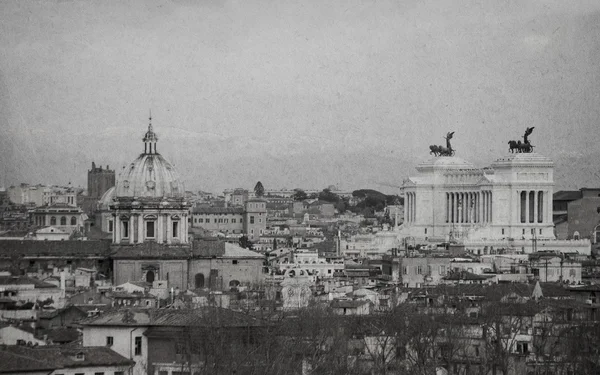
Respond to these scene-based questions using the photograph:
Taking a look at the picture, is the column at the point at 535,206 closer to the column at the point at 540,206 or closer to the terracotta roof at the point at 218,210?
the column at the point at 540,206

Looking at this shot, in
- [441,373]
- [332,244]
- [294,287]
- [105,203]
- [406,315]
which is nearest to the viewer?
[441,373]

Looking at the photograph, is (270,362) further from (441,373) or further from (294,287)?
(294,287)

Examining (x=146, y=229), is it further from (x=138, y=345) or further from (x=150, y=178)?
(x=138, y=345)

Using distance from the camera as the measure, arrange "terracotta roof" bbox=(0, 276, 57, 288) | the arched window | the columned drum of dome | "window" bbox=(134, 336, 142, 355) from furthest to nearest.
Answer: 1. the columned drum of dome
2. the arched window
3. "terracotta roof" bbox=(0, 276, 57, 288)
4. "window" bbox=(134, 336, 142, 355)

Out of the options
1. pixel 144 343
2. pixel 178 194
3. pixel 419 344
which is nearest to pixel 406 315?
pixel 419 344

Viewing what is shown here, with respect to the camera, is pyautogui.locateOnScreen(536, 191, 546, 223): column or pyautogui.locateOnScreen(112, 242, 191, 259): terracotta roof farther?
pyautogui.locateOnScreen(536, 191, 546, 223): column

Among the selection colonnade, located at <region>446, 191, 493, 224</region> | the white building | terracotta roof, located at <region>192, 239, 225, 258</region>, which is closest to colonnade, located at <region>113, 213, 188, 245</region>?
terracotta roof, located at <region>192, 239, 225, 258</region>

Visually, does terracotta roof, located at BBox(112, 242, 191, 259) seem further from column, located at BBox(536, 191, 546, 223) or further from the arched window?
column, located at BBox(536, 191, 546, 223)
